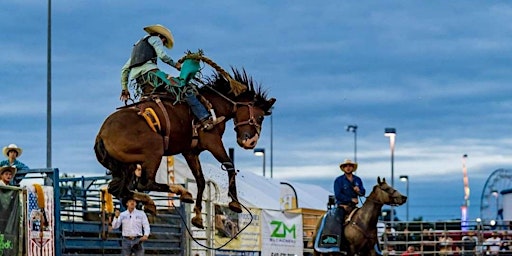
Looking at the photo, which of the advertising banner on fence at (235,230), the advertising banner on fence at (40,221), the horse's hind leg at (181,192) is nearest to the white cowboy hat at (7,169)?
the advertising banner on fence at (40,221)

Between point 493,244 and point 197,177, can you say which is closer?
point 197,177

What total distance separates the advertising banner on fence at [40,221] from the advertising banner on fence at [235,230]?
720 centimetres

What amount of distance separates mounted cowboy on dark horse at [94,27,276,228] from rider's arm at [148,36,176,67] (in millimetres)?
184

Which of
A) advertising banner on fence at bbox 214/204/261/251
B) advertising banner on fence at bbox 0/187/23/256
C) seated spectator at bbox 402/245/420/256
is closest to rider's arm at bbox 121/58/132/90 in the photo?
advertising banner on fence at bbox 0/187/23/256

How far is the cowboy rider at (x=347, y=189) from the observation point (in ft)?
77.7

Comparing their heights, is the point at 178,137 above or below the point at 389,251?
above

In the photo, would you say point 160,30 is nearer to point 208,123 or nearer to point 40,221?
point 208,123

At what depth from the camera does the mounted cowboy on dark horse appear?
42.9 feet

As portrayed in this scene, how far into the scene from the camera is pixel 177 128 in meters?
13.5

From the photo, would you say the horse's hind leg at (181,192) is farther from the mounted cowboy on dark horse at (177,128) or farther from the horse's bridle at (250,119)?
the horse's bridle at (250,119)

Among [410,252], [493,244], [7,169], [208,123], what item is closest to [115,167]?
[208,123]

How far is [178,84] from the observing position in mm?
13578

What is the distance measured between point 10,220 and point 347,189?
30.9ft

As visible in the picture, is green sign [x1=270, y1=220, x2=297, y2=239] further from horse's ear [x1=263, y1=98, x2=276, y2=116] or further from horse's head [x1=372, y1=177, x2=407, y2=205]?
horse's ear [x1=263, y1=98, x2=276, y2=116]
